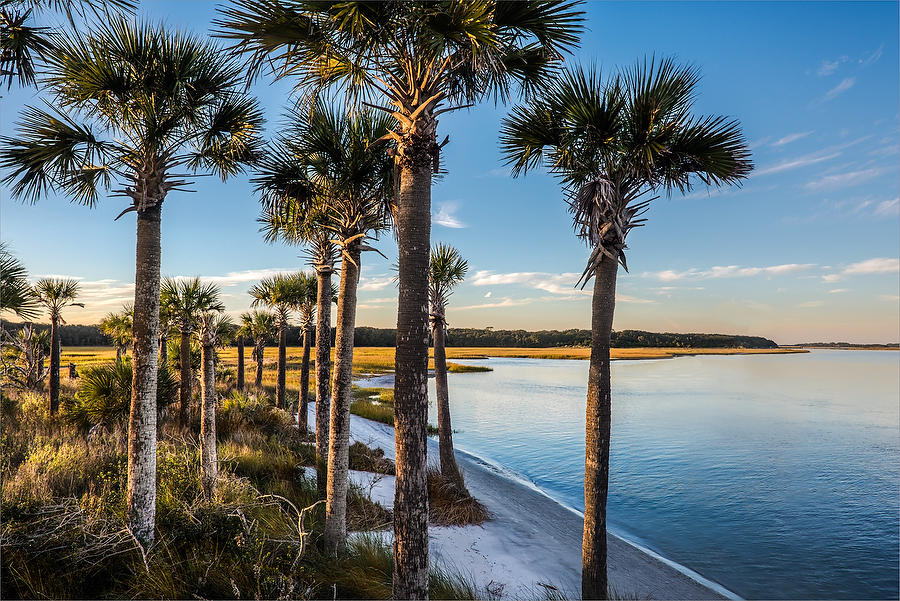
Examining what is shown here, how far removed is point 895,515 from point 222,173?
20752mm

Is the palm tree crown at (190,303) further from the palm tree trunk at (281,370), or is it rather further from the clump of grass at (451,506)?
the palm tree trunk at (281,370)

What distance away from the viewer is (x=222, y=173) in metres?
8.45

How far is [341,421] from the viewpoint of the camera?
25.2 feet

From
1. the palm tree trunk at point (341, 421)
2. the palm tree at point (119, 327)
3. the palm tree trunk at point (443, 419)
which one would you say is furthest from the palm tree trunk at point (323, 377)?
the palm tree at point (119, 327)

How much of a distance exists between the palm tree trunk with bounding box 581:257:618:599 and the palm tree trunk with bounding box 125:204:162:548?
644cm

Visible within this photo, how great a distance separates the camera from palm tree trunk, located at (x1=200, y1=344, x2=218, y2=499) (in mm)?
9023

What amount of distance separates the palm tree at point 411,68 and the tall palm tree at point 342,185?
7.99 ft

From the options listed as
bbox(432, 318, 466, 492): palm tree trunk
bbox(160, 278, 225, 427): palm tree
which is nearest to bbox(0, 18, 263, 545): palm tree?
bbox(160, 278, 225, 427): palm tree

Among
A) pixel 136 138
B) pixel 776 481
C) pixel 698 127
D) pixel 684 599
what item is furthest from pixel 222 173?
pixel 776 481

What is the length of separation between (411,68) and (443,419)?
10.1 m

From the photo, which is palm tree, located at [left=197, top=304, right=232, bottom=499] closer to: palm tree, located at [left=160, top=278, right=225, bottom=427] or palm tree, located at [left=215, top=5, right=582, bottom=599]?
palm tree, located at [left=160, top=278, right=225, bottom=427]

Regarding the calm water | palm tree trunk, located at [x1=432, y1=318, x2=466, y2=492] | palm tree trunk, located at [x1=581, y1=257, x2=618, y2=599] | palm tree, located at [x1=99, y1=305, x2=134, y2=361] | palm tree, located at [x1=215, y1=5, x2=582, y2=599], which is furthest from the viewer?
palm tree, located at [x1=99, y1=305, x2=134, y2=361]

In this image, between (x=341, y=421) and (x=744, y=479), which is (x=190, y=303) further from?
(x=744, y=479)

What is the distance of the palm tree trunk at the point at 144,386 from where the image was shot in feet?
21.3
